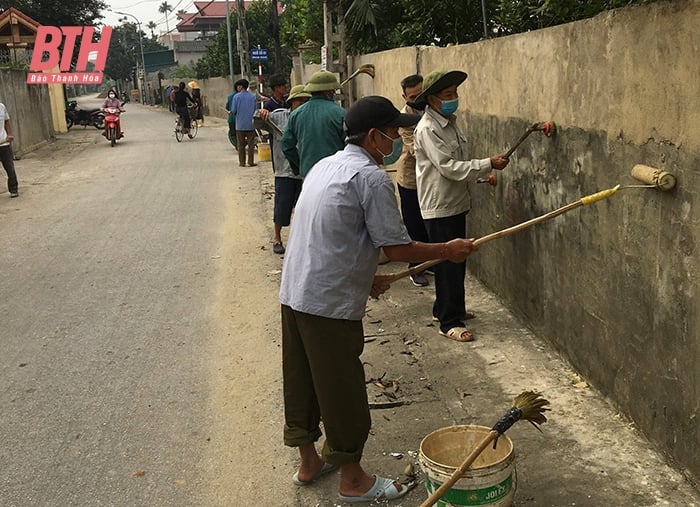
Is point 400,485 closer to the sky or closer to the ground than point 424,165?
closer to the ground

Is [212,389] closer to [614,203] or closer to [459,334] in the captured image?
[459,334]

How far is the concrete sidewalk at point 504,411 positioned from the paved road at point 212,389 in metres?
0.01

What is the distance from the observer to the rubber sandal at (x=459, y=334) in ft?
17.3

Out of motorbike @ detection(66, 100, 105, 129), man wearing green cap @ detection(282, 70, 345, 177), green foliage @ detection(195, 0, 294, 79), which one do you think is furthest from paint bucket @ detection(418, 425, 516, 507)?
green foliage @ detection(195, 0, 294, 79)

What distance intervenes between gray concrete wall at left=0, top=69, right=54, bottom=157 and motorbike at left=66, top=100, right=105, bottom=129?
3811 mm

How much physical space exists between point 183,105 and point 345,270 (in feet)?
64.5

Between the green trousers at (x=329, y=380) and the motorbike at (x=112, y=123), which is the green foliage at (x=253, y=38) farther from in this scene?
the green trousers at (x=329, y=380)

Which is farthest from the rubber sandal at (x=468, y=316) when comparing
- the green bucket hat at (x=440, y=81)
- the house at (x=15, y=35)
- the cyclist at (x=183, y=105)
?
the house at (x=15, y=35)

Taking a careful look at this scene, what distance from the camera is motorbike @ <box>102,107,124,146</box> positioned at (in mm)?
20984

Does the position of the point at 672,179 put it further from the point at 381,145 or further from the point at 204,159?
the point at 204,159

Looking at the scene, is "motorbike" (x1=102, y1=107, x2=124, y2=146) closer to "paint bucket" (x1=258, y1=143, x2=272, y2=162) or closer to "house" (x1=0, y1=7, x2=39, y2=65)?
"house" (x1=0, y1=7, x2=39, y2=65)

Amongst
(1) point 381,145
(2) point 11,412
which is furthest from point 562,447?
(2) point 11,412

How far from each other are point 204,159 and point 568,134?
13739mm

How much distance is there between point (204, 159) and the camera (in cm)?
1730
